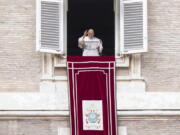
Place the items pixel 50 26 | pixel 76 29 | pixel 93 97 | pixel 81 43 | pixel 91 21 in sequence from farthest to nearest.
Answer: pixel 91 21 < pixel 76 29 < pixel 81 43 < pixel 50 26 < pixel 93 97

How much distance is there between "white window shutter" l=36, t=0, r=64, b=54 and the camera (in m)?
29.3

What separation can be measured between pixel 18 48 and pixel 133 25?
2479 millimetres

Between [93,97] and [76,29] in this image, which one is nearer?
[93,97]

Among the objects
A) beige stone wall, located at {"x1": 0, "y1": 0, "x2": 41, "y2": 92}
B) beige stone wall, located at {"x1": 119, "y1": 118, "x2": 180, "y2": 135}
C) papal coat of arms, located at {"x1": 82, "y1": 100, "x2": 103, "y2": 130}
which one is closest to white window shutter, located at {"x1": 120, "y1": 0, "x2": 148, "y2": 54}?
papal coat of arms, located at {"x1": 82, "y1": 100, "x2": 103, "y2": 130}

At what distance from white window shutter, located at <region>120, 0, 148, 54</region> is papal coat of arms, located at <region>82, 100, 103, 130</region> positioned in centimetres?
127

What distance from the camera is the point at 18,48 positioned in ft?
96.5

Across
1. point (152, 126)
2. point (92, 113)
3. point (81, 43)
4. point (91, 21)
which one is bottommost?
point (152, 126)

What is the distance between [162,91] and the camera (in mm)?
29328

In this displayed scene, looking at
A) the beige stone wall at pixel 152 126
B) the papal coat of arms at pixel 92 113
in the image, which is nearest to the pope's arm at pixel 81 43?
the papal coat of arms at pixel 92 113

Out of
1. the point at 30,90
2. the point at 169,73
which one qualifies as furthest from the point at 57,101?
the point at 169,73

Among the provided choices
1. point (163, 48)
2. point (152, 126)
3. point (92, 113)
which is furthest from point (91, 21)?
point (152, 126)

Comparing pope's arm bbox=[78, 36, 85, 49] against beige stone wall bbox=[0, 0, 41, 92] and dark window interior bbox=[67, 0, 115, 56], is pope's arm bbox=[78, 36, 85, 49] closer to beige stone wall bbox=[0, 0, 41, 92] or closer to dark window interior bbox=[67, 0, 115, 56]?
dark window interior bbox=[67, 0, 115, 56]

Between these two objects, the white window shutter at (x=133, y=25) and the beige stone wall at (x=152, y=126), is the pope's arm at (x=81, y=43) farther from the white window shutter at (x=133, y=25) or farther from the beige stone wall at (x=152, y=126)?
the beige stone wall at (x=152, y=126)

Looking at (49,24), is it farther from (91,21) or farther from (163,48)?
(163,48)
